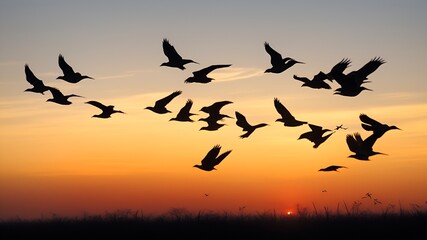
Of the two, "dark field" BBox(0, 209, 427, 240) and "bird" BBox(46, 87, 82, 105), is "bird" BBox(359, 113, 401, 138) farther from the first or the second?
"bird" BBox(46, 87, 82, 105)

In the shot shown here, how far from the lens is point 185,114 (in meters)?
27.6

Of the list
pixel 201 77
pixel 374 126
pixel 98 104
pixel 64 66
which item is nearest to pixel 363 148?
pixel 374 126

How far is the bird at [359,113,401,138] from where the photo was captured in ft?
80.1

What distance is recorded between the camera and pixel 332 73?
80.5 feet

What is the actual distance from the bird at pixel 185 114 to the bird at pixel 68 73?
4.08 meters

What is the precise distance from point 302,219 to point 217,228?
10.4ft

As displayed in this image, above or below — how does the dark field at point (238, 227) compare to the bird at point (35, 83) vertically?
below

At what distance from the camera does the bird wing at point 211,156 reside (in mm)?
25859

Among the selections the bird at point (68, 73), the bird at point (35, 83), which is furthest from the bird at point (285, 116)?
the bird at point (35, 83)

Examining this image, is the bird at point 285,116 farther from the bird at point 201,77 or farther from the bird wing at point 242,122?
the bird at point 201,77

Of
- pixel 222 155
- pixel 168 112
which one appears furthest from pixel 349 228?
pixel 168 112

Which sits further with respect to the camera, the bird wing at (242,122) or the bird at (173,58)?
the bird wing at (242,122)

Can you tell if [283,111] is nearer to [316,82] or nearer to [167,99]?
[316,82]

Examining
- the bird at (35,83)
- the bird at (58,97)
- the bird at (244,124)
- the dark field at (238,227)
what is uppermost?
the bird at (35,83)
